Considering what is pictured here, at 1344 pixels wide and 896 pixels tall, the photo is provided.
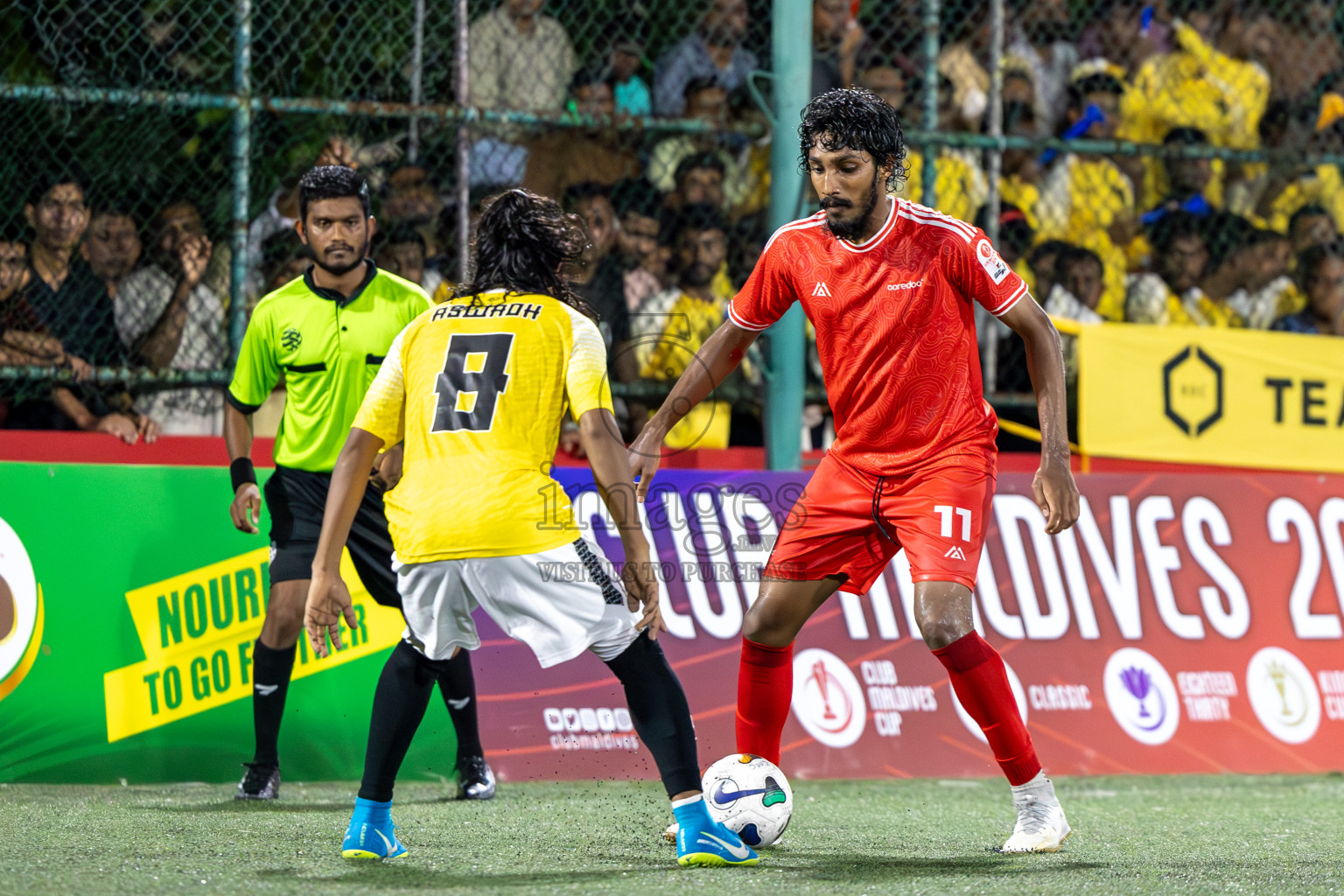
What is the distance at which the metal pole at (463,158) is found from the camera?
22.0ft

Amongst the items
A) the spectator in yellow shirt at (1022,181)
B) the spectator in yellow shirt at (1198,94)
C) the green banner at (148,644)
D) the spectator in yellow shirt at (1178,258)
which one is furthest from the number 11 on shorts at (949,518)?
the spectator in yellow shirt at (1198,94)

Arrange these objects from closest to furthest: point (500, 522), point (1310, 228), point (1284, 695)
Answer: point (500, 522), point (1284, 695), point (1310, 228)

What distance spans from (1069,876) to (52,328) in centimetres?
468

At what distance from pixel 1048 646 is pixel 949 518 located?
2.61 meters

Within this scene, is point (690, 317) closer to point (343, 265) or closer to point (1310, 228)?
point (343, 265)

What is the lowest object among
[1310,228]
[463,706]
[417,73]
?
[463,706]

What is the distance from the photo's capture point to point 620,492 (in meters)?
3.82

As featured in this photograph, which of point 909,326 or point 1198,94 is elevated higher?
point 1198,94

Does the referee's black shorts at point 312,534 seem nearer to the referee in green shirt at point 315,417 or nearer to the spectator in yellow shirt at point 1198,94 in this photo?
the referee in green shirt at point 315,417

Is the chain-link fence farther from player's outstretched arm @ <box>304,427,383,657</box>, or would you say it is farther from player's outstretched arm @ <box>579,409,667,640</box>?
player's outstretched arm @ <box>579,409,667,640</box>

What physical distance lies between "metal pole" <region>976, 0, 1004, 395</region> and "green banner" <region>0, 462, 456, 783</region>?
3280mm

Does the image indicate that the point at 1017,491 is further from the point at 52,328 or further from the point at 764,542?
the point at 52,328

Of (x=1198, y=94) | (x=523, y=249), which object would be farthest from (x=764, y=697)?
(x=1198, y=94)

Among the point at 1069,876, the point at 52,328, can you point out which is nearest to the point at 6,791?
the point at 52,328
